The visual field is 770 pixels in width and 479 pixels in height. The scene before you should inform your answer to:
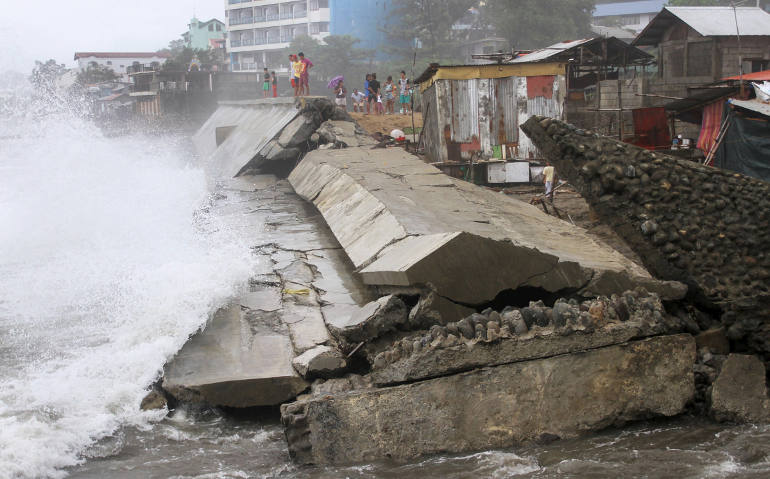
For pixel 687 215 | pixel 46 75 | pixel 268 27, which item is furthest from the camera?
pixel 268 27

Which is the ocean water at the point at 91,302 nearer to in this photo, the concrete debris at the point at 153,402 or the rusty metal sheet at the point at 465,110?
the concrete debris at the point at 153,402

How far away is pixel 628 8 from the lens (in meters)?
52.6

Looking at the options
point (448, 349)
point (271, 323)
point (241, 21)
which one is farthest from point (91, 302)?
point (241, 21)

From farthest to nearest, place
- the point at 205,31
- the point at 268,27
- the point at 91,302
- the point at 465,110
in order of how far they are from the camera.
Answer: the point at 205,31
the point at 268,27
the point at 465,110
the point at 91,302

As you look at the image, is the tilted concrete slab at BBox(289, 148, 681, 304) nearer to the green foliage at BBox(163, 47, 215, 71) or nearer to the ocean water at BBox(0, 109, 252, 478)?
the ocean water at BBox(0, 109, 252, 478)

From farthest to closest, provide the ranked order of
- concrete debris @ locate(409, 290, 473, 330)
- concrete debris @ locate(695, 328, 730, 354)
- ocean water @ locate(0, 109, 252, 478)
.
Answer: concrete debris @ locate(695, 328, 730, 354) → concrete debris @ locate(409, 290, 473, 330) → ocean water @ locate(0, 109, 252, 478)

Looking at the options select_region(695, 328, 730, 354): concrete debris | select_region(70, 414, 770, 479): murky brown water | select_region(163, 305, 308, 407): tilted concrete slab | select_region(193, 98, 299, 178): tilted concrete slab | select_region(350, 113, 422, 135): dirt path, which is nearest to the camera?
select_region(70, 414, 770, 479): murky brown water

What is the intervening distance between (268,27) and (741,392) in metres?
57.7

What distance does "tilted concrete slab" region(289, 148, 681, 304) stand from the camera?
4504 mm

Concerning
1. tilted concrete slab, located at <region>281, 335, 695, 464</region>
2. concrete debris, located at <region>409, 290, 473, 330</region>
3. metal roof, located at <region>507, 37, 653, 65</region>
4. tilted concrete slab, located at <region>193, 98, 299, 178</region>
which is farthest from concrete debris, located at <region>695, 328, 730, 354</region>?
metal roof, located at <region>507, 37, 653, 65</region>

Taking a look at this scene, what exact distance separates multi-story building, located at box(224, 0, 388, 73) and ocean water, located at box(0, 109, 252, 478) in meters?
44.9

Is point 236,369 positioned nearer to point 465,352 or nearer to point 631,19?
point 465,352

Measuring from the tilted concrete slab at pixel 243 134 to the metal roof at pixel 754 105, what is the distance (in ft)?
25.4

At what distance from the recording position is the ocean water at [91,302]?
4.18 meters
